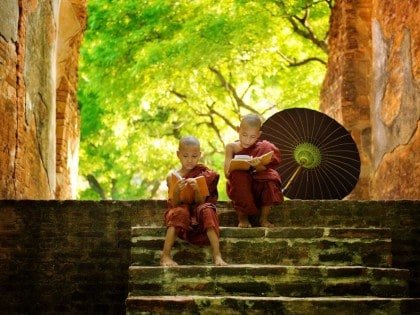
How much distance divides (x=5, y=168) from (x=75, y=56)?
647cm

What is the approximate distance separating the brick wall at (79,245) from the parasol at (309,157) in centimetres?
137

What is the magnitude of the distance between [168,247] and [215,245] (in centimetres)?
35

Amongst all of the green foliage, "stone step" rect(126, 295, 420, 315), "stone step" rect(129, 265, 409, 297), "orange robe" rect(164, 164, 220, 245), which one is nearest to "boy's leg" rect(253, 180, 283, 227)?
"orange robe" rect(164, 164, 220, 245)

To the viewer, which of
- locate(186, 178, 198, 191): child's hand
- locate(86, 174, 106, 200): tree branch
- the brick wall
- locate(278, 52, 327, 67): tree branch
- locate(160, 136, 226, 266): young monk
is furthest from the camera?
locate(86, 174, 106, 200): tree branch

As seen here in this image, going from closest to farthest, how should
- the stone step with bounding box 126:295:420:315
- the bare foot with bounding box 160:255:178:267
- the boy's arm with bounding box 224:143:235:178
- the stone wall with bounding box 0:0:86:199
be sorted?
Result: the stone step with bounding box 126:295:420:315 → the bare foot with bounding box 160:255:178:267 → the boy's arm with bounding box 224:143:235:178 → the stone wall with bounding box 0:0:86:199

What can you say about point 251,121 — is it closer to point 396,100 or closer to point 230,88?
point 396,100

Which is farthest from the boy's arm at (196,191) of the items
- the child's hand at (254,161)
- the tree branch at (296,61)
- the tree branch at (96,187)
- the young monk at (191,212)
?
the tree branch at (96,187)

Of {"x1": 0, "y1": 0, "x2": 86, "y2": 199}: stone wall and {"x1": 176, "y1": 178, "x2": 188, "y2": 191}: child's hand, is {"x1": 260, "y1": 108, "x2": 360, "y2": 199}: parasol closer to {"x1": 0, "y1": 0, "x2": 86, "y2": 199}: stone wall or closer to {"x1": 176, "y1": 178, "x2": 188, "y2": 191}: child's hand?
{"x1": 0, "y1": 0, "x2": 86, "y2": 199}: stone wall

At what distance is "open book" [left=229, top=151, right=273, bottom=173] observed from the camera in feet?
19.3

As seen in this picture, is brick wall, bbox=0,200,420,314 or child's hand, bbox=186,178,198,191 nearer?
child's hand, bbox=186,178,198,191

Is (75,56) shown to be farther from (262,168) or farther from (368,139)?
(262,168)

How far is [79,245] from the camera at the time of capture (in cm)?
646

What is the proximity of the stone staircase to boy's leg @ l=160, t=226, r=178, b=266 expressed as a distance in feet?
0.30

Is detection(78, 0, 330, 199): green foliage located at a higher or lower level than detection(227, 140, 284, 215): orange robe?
higher
